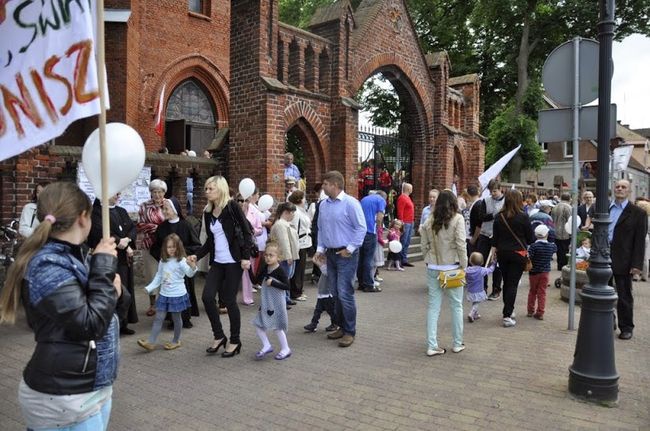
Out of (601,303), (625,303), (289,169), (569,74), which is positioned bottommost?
(625,303)

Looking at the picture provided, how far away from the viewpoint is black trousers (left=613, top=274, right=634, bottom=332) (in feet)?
20.8

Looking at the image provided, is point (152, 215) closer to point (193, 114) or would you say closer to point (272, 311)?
point (272, 311)

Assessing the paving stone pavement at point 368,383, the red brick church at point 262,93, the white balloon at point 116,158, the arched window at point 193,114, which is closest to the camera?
the white balloon at point 116,158

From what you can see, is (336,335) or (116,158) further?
(336,335)

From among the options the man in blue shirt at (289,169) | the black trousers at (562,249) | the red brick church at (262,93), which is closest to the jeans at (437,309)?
the red brick church at (262,93)

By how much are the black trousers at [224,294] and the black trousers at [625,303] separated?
4.58m

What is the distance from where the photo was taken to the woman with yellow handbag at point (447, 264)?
5641 mm

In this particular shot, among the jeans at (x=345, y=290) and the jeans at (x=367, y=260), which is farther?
the jeans at (x=367, y=260)

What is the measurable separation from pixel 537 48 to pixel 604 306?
976 inches

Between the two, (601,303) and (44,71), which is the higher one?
(44,71)

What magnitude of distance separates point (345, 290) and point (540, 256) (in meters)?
3.01

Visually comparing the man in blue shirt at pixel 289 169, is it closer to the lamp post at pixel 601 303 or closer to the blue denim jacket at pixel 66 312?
the lamp post at pixel 601 303

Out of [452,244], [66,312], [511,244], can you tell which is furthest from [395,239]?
[66,312]

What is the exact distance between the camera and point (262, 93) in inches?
394
